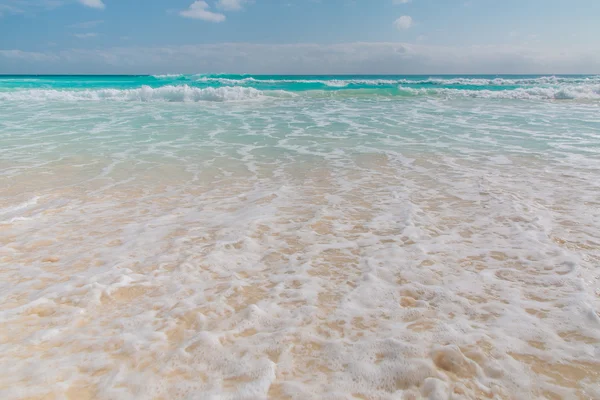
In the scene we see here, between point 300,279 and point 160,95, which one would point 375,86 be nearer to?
point 160,95

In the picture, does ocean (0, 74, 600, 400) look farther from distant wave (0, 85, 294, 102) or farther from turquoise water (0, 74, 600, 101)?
turquoise water (0, 74, 600, 101)

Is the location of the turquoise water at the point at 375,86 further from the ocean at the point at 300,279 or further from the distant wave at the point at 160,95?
the ocean at the point at 300,279

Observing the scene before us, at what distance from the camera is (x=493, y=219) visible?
14.9ft

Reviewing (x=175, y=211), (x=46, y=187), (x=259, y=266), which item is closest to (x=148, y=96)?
(x=46, y=187)

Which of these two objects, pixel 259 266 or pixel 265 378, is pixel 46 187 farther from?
pixel 265 378

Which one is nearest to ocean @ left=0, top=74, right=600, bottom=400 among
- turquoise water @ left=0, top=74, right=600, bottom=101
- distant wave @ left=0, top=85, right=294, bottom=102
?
distant wave @ left=0, top=85, right=294, bottom=102

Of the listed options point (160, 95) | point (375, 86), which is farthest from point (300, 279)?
point (375, 86)

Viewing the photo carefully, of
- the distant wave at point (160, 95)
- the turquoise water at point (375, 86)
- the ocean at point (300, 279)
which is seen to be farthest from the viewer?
the turquoise water at point (375, 86)

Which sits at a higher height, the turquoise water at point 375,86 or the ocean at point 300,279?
the turquoise water at point 375,86

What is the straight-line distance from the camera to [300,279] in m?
3.29

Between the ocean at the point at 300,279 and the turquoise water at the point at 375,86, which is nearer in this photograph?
the ocean at the point at 300,279

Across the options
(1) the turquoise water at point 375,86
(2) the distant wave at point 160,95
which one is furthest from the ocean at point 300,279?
(1) the turquoise water at point 375,86

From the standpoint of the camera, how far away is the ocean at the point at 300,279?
2221mm

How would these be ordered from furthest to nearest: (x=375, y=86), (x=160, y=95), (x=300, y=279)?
1. (x=375, y=86)
2. (x=160, y=95)
3. (x=300, y=279)
